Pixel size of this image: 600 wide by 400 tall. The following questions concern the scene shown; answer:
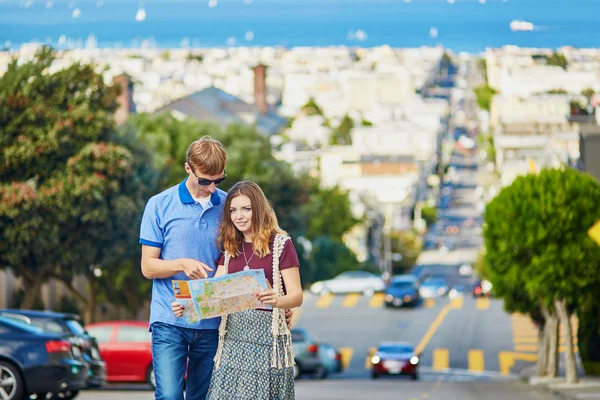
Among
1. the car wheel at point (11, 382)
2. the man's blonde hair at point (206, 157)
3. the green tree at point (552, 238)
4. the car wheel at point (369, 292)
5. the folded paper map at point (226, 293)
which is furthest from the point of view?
the car wheel at point (369, 292)

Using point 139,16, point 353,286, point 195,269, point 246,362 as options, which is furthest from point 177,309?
point 353,286

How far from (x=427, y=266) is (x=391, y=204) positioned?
14.1 meters

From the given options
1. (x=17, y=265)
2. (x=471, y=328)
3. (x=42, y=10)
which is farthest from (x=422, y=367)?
(x=42, y=10)

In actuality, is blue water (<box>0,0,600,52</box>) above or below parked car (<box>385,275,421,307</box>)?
above

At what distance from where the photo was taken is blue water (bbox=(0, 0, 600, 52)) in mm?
23500

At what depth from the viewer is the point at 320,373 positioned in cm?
3934

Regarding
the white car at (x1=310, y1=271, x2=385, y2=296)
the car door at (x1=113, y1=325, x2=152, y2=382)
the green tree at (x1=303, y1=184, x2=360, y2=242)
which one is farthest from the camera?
the green tree at (x1=303, y1=184, x2=360, y2=242)

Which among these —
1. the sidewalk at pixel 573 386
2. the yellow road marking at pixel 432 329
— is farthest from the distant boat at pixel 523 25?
the yellow road marking at pixel 432 329

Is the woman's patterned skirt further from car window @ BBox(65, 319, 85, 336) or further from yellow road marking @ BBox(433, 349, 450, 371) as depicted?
yellow road marking @ BBox(433, 349, 450, 371)

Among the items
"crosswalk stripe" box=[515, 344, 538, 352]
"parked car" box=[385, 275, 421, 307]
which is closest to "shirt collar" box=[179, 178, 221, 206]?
"crosswalk stripe" box=[515, 344, 538, 352]

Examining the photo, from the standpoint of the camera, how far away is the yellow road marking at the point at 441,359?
49.1 meters

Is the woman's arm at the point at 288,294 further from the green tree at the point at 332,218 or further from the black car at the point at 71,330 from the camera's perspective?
the green tree at the point at 332,218

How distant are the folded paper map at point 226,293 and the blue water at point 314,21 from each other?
14.1 metres

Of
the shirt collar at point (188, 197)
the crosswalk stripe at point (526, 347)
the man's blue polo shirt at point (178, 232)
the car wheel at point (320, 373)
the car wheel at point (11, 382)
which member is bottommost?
the car wheel at point (320, 373)
